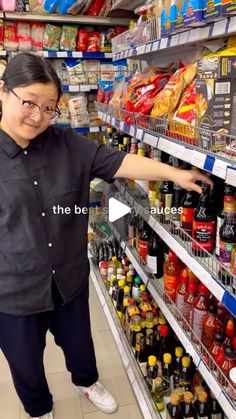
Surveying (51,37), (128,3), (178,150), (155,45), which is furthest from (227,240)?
(51,37)

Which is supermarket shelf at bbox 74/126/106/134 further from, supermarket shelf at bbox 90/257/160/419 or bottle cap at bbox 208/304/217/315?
bottle cap at bbox 208/304/217/315

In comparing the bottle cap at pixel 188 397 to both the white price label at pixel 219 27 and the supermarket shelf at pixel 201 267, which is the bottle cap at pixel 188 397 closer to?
the supermarket shelf at pixel 201 267

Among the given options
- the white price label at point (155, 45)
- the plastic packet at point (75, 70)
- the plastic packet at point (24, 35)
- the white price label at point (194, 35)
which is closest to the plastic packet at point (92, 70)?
the plastic packet at point (75, 70)

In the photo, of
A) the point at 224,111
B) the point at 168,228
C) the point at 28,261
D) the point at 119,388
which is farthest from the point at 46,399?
the point at 224,111

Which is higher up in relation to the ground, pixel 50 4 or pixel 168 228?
pixel 50 4

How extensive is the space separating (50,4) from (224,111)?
2.94 meters

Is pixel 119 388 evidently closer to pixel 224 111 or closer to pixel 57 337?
pixel 57 337

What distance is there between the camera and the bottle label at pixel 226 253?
1.19 m

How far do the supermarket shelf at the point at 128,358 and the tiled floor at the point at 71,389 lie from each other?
65 mm

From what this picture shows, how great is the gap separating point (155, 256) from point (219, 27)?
46.6 inches

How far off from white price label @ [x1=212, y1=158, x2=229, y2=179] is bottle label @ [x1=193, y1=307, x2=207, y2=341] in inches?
25.6

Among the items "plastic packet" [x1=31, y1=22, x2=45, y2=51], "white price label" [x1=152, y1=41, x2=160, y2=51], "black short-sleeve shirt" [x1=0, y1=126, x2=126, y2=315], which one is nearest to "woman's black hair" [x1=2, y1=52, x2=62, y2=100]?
"black short-sleeve shirt" [x1=0, y1=126, x2=126, y2=315]

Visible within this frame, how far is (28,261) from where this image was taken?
139 centimetres

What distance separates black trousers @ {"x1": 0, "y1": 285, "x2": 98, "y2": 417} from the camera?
1.48 metres
